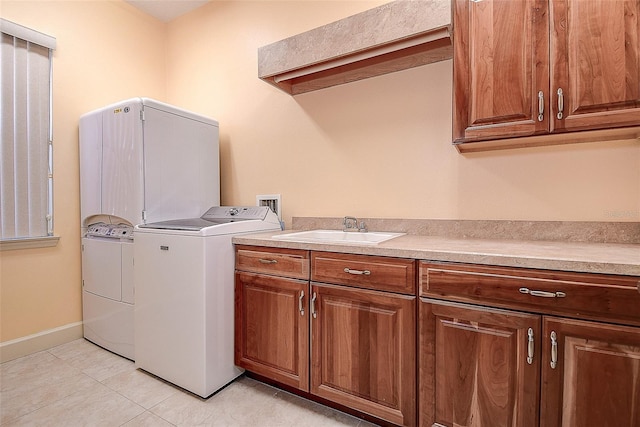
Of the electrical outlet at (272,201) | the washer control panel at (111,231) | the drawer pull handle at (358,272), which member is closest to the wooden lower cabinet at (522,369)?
the drawer pull handle at (358,272)

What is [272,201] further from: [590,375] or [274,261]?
[590,375]

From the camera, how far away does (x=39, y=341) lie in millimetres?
2320

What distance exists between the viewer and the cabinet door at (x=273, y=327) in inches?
64.1

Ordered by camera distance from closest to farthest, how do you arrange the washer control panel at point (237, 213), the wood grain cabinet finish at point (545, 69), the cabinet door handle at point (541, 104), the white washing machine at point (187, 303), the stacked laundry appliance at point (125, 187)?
1. the wood grain cabinet finish at point (545, 69)
2. the cabinet door handle at point (541, 104)
3. the white washing machine at point (187, 303)
4. the stacked laundry appliance at point (125, 187)
5. the washer control panel at point (237, 213)

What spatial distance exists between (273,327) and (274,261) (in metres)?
0.37

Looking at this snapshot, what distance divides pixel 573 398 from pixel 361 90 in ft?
6.27

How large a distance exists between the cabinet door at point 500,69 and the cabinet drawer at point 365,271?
70 cm

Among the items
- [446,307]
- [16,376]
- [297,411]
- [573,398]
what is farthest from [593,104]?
[16,376]

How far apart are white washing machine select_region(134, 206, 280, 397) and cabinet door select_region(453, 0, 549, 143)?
57.2 inches

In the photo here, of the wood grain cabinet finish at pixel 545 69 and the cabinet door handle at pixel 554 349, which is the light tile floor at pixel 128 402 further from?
the wood grain cabinet finish at pixel 545 69

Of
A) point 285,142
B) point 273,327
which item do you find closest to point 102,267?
point 273,327

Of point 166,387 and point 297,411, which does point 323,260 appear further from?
point 166,387

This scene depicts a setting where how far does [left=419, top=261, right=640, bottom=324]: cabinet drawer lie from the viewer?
3.22 feet

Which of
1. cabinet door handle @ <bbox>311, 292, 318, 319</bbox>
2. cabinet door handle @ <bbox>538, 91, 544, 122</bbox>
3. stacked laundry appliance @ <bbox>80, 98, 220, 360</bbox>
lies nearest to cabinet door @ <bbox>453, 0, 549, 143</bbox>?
cabinet door handle @ <bbox>538, 91, 544, 122</bbox>
